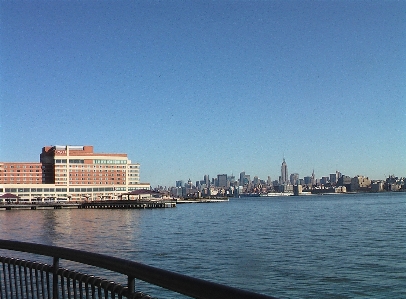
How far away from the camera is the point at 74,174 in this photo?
591 ft

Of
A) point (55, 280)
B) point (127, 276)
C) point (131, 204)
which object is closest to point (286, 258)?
point (55, 280)

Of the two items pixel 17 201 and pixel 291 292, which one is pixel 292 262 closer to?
pixel 291 292

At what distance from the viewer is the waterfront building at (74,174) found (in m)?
179

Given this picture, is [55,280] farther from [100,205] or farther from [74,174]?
[74,174]

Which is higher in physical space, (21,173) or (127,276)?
(21,173)

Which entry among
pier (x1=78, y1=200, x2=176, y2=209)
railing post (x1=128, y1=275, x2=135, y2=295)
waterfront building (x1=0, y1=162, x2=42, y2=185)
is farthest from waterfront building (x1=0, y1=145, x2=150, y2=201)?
railing post (x1=128, y1=275, x2=135, y2=295)

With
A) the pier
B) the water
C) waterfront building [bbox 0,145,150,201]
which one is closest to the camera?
the water

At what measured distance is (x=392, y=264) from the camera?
30.2 m

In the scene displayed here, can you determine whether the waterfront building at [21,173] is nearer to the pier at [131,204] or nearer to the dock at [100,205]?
the dock at [100,205]

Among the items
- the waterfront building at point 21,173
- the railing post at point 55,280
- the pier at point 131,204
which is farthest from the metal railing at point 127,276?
the waterfront building at point 21,173

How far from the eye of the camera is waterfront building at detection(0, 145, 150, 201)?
178613 mm

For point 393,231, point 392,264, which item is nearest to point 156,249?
point 392,264

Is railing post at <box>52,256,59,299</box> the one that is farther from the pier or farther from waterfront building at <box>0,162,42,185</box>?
waterfront building at <box>0,162,42,185</box>

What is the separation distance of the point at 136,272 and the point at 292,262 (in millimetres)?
29317
